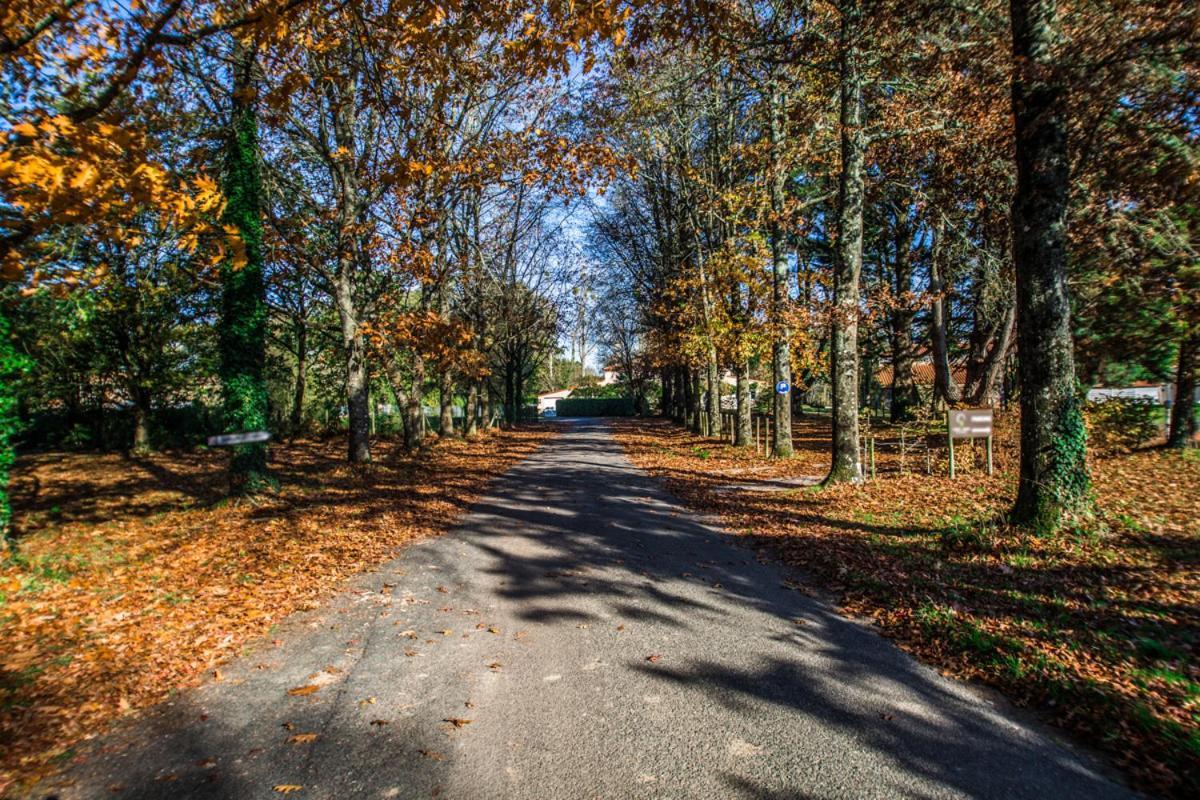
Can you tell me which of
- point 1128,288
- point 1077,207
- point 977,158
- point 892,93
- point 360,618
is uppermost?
point 892,93

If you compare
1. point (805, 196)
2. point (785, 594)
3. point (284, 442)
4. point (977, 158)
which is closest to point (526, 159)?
point (977, 158)

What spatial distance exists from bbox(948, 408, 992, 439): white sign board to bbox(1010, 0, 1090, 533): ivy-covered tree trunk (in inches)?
211

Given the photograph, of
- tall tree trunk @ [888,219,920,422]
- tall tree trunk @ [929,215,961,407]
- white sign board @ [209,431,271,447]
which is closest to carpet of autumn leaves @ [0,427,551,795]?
white sign board @ [209,431,271,447]

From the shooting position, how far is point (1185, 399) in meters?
13.2

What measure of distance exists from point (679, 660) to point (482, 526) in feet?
17.6

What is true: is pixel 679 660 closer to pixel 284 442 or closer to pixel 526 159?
pixel 526 159

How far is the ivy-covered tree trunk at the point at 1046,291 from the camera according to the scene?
6.58m

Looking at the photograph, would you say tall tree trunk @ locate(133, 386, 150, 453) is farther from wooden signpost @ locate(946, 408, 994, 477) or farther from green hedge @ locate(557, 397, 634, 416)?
green hedge @ locate(557, 397, 634, 416)

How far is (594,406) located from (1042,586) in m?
71.8

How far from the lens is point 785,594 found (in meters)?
5.84

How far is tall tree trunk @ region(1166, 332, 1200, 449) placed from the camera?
1261 cm

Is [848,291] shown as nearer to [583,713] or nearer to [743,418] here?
[743,418]

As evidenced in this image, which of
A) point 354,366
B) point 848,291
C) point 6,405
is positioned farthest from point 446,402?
point 848,291

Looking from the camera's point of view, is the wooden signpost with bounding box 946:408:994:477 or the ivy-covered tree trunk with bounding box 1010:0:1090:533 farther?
the wooden signpost with bounding box 946:408:994:477
